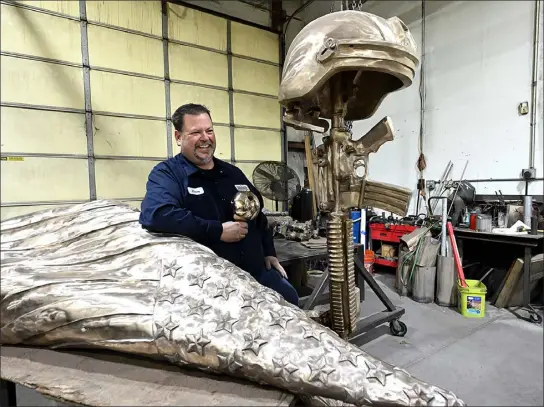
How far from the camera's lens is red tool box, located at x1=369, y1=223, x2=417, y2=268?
346 cm

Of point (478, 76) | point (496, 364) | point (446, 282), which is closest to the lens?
point (496, 364)

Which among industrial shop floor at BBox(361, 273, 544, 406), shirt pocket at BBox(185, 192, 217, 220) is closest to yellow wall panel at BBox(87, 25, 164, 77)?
shirt pocket at BBox(185, 192, 217, 220)

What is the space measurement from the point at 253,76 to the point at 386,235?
265cm

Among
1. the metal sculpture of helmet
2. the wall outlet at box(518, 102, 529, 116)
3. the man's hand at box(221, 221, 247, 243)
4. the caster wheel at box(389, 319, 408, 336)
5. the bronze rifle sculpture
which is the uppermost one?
the metal sculpture of helmet

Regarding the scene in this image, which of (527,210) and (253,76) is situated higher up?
(253,76)

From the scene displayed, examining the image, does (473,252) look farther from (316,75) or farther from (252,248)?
(316,75)

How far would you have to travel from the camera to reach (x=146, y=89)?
3.64 metres

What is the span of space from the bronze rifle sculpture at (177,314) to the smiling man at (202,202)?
83 mm

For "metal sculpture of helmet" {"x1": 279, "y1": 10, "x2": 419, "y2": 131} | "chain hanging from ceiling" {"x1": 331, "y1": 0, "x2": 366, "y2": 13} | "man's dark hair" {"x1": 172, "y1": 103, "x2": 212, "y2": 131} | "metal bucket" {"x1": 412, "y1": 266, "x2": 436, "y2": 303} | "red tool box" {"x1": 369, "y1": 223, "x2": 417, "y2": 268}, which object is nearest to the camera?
"metal sculpture of helmet" {"x1": 279, "y1": 10, "x2": 419, "y2": 131}

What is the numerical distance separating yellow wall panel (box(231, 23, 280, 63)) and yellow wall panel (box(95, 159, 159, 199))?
6.33 ft

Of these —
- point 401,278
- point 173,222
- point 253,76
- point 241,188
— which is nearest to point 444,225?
point 401,278

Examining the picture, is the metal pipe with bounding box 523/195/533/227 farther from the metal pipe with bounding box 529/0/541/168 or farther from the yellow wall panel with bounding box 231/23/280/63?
the yellow wall panel with bounding box 231/23/280/63

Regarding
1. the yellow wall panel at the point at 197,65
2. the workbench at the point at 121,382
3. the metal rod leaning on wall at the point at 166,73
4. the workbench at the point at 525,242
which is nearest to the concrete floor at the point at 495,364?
the workbench at the point at 121,382

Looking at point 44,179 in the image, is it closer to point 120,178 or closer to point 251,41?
point 120,178
